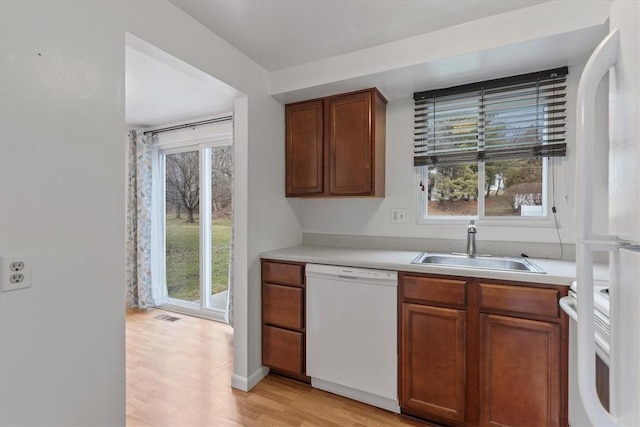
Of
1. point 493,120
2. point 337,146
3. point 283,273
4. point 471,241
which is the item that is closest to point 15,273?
point 283,273

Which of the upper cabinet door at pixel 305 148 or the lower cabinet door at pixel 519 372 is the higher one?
the upper cabinet door at pixel 305 148

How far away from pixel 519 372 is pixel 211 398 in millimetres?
1953

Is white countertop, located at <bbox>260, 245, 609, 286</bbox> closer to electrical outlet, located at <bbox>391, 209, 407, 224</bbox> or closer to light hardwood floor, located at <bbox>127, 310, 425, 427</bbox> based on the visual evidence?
electrical outlet, located at <bbox>391, 209, 407, 224</bbox>

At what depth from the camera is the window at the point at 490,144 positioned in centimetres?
203

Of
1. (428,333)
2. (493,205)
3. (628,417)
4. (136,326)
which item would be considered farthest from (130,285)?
(628,417)

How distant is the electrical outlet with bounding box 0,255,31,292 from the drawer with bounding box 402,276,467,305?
1.80m

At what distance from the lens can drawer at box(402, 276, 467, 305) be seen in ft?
5.57

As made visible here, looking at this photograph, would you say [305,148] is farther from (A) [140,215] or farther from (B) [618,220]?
(A) [140,215]

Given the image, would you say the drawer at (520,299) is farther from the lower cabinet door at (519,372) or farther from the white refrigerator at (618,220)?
the white refrigerator at (618,220)

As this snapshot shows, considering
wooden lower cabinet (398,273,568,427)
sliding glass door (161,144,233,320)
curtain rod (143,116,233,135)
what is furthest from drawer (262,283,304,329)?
curtain rod (143,116,233,135)

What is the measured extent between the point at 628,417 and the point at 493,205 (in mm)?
1991

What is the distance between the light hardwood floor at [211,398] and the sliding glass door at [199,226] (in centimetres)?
82

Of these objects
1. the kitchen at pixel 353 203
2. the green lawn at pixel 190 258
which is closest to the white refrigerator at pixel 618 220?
the kitchen at pixel 353 203

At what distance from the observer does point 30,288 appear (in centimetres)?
109
